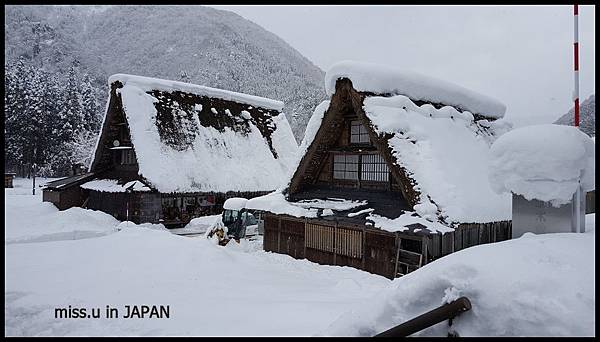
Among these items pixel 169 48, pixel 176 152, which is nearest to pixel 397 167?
pixel 176 152

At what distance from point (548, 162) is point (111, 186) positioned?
796 inches

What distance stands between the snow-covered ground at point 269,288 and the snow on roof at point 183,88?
866 cm

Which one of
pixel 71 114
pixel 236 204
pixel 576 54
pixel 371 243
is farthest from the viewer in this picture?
pixel 71 114

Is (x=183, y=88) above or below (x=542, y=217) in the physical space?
above

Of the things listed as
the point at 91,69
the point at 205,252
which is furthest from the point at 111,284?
the point at 91,69

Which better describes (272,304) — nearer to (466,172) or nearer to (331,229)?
(331,229)

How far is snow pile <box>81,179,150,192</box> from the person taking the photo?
1847 centimetres

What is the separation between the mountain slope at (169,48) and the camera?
74.1 m

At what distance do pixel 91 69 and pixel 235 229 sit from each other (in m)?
79.3

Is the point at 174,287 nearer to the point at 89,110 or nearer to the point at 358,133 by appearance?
the point at 358,133

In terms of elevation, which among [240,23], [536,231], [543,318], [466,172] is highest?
[240,23]

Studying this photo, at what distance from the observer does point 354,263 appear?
35.9ft

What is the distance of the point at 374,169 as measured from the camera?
11688 mm

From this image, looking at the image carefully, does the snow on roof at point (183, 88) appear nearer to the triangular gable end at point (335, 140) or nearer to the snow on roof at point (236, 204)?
the snow on roof at point (236, 204)
